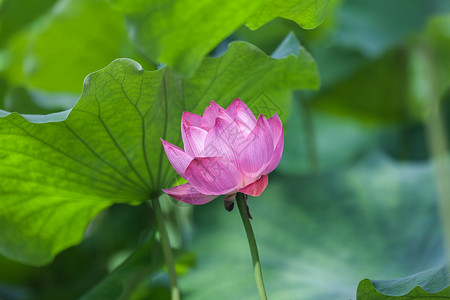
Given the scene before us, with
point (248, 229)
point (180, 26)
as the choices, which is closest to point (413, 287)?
point (248, 229)

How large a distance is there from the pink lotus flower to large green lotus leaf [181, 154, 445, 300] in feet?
0.87

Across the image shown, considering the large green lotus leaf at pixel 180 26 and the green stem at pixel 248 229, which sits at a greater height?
the large green lotus leaf at pixel 180 26

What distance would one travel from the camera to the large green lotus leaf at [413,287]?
0.42 m

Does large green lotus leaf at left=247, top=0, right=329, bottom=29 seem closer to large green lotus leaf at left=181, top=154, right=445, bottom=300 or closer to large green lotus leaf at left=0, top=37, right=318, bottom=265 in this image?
large green lotus leaf at left=0, top=37, right=318, bottom=265

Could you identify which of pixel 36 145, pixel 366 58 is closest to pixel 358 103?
pixel 366 58

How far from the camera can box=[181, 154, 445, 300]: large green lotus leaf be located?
0.68m

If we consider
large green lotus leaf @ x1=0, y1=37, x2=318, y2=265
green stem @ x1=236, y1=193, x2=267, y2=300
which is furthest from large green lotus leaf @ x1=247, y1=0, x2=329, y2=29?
green stem @ x1=236, y1=193, x2=267, y2=300

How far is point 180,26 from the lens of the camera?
61 cm

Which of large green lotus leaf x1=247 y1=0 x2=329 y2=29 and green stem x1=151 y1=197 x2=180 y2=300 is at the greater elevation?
large green lotus leaf x1=247 y1=0 x2=329 y2=29

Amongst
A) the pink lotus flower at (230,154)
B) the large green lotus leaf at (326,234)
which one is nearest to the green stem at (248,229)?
the pink lotus flower at (230,154)

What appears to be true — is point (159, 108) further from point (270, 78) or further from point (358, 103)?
point (358, 103)

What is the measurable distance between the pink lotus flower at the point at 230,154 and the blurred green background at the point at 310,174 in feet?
0.41

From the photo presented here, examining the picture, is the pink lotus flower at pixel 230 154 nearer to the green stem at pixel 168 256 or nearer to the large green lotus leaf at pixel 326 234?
the green stem at pixel 168 256

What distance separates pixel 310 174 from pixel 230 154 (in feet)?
1.85
